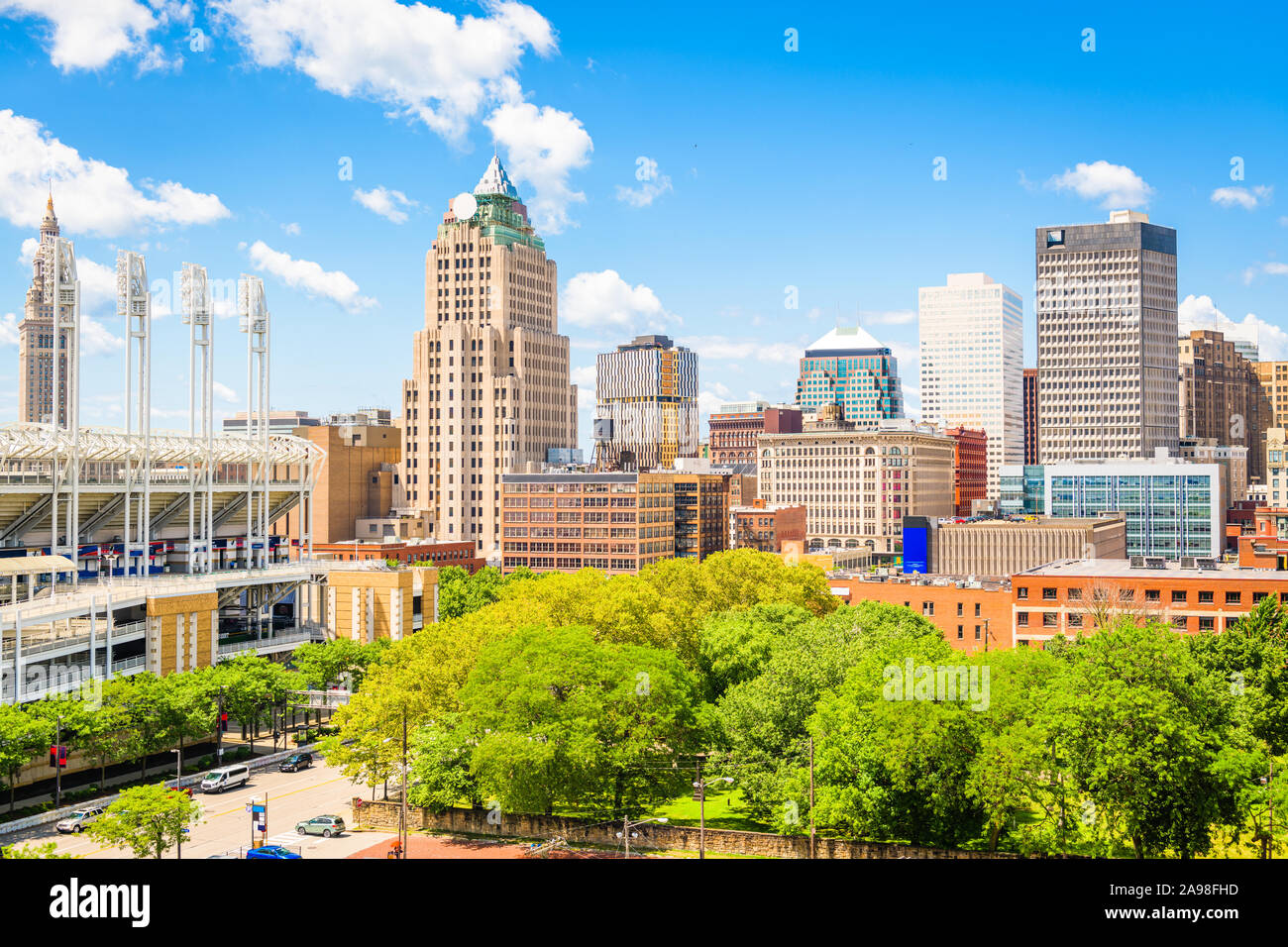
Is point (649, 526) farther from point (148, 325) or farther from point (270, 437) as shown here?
point (148, 325)

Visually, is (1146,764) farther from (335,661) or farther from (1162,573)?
(335,661)

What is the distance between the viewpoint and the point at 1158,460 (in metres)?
187

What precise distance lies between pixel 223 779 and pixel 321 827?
12567 millimetres

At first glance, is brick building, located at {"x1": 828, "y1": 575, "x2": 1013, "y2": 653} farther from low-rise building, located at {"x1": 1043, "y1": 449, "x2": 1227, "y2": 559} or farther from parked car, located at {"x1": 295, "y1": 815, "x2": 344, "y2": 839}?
low-rise building, located at {"x1": 1043, "y1": 449, "x2": 1227, "y2": 559}

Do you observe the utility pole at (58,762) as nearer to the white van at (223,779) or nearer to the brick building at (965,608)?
the white van at (223,779)

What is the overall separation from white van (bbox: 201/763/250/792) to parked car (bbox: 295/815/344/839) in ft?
36.0

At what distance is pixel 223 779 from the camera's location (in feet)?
218

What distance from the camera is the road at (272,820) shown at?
53.5m

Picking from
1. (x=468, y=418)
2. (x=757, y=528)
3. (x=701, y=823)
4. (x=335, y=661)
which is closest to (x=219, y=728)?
(x=335, y=661)

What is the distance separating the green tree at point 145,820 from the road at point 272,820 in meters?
2.72

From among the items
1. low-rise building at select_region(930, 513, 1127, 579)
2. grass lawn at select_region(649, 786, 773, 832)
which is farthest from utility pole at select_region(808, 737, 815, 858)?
low-rise building at select_region(930, 513, 1127, 579)

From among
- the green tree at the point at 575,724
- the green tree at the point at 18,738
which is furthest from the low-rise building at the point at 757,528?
the green tree at the point at 18,738

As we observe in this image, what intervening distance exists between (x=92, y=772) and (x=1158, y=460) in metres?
165

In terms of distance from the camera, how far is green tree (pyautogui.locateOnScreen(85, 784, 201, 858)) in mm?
44656
